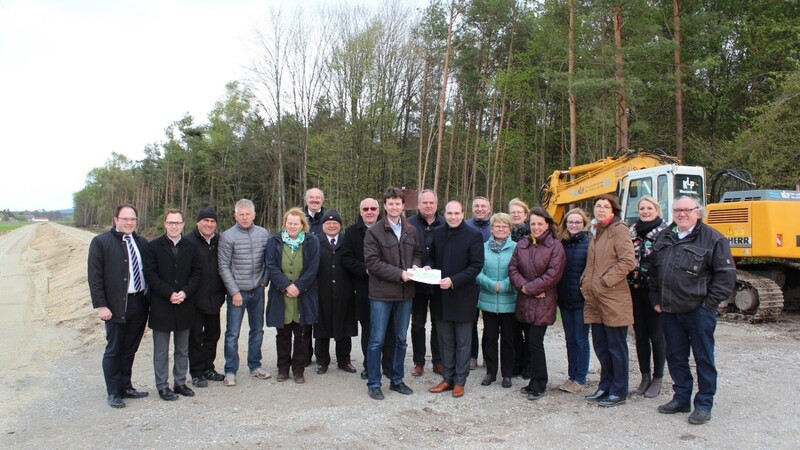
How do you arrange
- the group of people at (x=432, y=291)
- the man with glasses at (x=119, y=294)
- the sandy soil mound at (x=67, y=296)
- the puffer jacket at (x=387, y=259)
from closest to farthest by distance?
the group of people at (x=432, y=291) < the man with glasses at (x=119, y=294) < the puffer jacket at (x=387, y=259) < the sandy soil mound at (x=67, y=296)

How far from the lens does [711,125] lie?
73.3 feet

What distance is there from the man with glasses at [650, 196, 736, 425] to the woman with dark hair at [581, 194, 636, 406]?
290mm

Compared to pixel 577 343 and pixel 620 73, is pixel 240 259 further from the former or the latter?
pixel 620 73

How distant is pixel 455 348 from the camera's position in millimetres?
5305

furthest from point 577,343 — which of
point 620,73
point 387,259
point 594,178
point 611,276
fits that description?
point 620,73

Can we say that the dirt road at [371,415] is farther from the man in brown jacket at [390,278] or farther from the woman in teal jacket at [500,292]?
the woman in teal jacket at [500,292]

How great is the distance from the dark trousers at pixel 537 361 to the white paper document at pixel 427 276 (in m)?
1.04

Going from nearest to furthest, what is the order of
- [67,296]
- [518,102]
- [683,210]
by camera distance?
[683,210], [67,296], [518,102]

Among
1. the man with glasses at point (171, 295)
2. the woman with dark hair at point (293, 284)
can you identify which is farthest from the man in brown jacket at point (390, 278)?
the man with glasses at point (171, 295)

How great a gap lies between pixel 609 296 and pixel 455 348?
153 centimetres

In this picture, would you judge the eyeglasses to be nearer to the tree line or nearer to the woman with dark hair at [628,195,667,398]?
the woman with dark hair at [628,195,667,398]

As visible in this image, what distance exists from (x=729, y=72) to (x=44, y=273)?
31.8m

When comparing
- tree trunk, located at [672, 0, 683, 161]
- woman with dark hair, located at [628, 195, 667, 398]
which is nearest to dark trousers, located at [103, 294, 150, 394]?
woman with dark hair, located at [628, 195, 667, 398]

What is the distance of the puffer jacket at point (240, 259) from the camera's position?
557 cm
